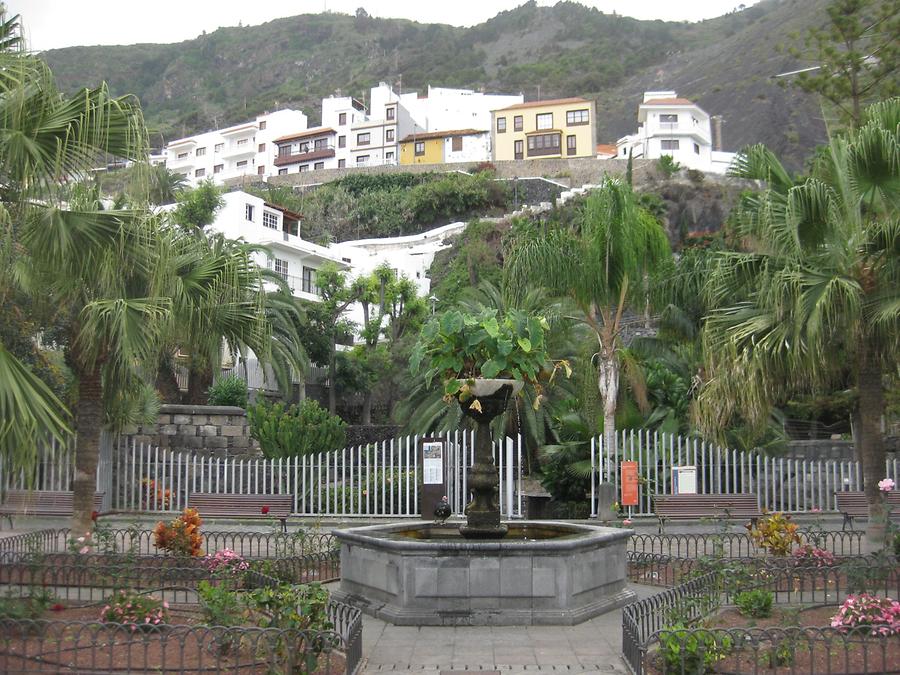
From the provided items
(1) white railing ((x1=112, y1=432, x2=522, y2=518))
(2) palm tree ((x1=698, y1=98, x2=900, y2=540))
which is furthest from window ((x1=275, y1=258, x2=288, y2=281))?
(2) palm tree ((x1=698, y1=98, x2=900, y2=540))

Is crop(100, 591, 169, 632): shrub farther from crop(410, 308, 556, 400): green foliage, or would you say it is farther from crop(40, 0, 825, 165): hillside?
crop(40, 0, 825, 165): hillside

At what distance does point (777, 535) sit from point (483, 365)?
14.0ft

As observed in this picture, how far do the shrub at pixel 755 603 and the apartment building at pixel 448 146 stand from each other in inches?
2854

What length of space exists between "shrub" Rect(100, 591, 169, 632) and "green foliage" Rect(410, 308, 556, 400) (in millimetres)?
3687

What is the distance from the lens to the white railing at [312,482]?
18562 millimetres

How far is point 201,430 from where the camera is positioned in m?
22.3

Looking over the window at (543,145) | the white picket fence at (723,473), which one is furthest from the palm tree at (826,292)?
the window at (543,145)

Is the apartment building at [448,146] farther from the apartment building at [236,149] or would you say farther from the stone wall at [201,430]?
the stone wall at [201,430]

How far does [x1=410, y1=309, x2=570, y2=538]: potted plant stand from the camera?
1062 cm

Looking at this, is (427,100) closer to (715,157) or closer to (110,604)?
(715,157)

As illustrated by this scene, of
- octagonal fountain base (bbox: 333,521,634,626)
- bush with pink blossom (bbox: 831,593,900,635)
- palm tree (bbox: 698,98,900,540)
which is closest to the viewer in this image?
bush with pink blossom (bbox: 831,593,900,635)

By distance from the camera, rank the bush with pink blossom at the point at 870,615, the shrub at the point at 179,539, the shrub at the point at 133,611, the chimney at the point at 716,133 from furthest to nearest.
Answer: the chimney at the point at 716,133, the shrub at the point at 179,539, the shrub at the point at 133,611, the bush with pink blossom at the point at 870,615

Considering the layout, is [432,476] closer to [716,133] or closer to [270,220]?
[270,220]

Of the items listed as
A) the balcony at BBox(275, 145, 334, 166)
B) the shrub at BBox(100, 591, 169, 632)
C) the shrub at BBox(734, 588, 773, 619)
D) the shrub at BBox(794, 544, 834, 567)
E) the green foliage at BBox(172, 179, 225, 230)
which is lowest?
the shrub at BBox(734, 588, 773, 619)
